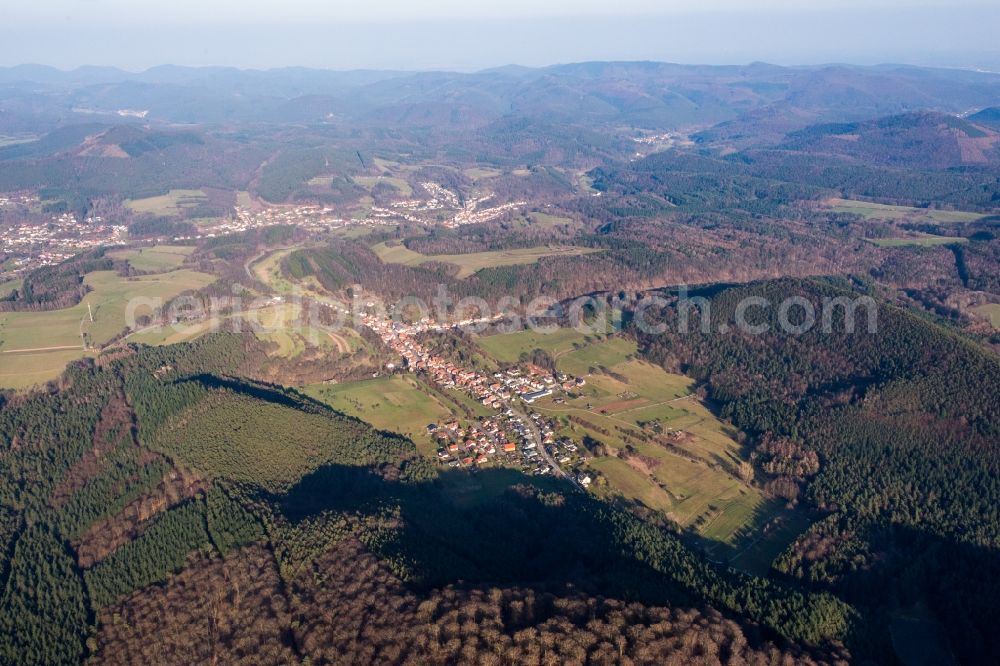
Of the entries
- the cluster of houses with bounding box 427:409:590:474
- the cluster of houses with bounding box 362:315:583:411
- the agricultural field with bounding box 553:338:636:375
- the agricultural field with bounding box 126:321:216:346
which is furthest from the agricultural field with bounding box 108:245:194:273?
the cluster of houses with bounding box 427:409:590:474

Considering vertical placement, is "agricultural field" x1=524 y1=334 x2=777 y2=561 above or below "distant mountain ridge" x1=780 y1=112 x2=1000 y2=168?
below

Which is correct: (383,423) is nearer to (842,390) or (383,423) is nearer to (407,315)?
(407,315)

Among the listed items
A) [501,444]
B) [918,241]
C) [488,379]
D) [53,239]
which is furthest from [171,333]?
[918,241]

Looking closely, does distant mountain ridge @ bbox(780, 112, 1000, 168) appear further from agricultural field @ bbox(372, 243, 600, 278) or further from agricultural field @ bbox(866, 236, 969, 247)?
agricultural field @ bbox(372, 243, 600, 278)

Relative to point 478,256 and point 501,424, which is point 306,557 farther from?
point 478,256

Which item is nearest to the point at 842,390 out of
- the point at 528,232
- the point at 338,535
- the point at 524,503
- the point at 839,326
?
the point at 839,326

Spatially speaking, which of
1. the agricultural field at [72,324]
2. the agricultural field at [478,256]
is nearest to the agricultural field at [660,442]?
the agricultural field at [478,256]

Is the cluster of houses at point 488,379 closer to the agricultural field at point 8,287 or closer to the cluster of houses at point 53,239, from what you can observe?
the agricultural field at point 8,287
